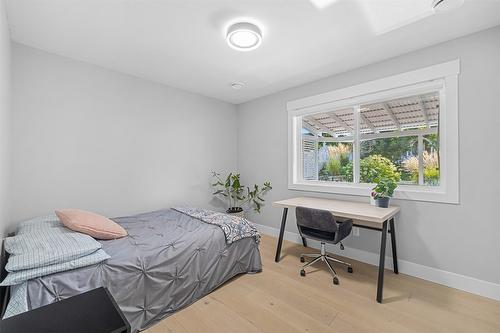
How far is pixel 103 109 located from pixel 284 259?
294cm

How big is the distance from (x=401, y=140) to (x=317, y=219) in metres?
1.42

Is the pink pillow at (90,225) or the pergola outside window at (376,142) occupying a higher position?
the pergola outside window at (376,142)

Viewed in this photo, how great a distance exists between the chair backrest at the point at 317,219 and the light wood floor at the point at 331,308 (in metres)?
0.55

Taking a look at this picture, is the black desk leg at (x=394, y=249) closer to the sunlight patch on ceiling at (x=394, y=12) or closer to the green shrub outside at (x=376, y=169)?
the green shrub outside at (x=376, y=169)

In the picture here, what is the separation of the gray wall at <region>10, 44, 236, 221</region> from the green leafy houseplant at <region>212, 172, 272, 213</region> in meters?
0.28

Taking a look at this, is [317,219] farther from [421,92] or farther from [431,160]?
[421,92]

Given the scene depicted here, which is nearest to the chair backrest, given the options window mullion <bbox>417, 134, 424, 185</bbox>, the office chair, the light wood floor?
the office chair

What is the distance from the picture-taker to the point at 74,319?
0.87m

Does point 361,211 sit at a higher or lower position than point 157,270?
higher

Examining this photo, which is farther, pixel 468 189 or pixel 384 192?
pixel 384 192

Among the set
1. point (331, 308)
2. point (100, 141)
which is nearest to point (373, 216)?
point (331, 308)

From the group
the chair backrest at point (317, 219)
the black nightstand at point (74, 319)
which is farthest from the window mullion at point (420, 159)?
the black nightstand at point (74, 319)

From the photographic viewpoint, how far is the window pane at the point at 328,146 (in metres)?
3.05

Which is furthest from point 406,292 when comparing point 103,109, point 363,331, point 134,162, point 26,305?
point 103,109
